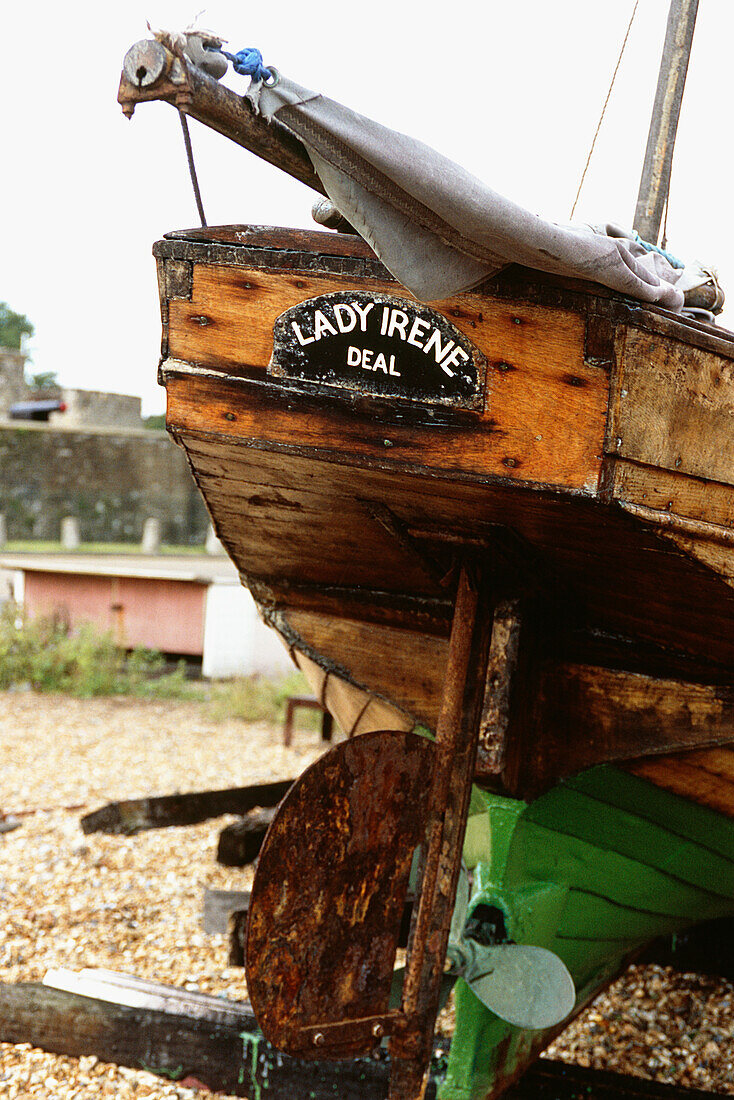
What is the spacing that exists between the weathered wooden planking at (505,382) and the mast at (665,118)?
1774 millimetres

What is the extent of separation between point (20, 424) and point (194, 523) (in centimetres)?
434

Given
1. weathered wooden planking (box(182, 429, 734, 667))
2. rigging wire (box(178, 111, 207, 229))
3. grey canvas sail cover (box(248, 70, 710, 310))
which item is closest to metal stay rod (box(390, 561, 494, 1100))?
weathered wooden planking (box(182, 429, 734, 667))

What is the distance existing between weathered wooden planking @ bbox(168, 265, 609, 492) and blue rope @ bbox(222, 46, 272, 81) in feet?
1.22

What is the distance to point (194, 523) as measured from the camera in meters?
21.4

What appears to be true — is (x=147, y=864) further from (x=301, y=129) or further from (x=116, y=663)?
(x=116, y=663)

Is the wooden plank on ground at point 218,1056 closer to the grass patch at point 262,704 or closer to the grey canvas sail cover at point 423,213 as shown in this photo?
the grey canvas sail cover at point 423,213

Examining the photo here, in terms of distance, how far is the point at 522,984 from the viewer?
7.52 feet

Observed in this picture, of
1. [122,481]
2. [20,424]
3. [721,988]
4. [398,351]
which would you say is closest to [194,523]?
[122,481]

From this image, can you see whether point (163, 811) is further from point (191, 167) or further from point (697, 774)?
point (191, 167)

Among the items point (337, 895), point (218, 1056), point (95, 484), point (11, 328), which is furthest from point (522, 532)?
point (11, 328)

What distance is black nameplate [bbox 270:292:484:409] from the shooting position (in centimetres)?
166

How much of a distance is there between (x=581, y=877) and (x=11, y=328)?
50.5 m

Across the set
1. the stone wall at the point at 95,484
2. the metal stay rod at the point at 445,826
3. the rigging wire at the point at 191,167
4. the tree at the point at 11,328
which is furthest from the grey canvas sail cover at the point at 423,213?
the tree at the point at 11,328

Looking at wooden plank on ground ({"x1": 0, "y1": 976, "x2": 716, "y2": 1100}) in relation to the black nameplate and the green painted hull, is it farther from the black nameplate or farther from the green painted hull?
the black nameplate
